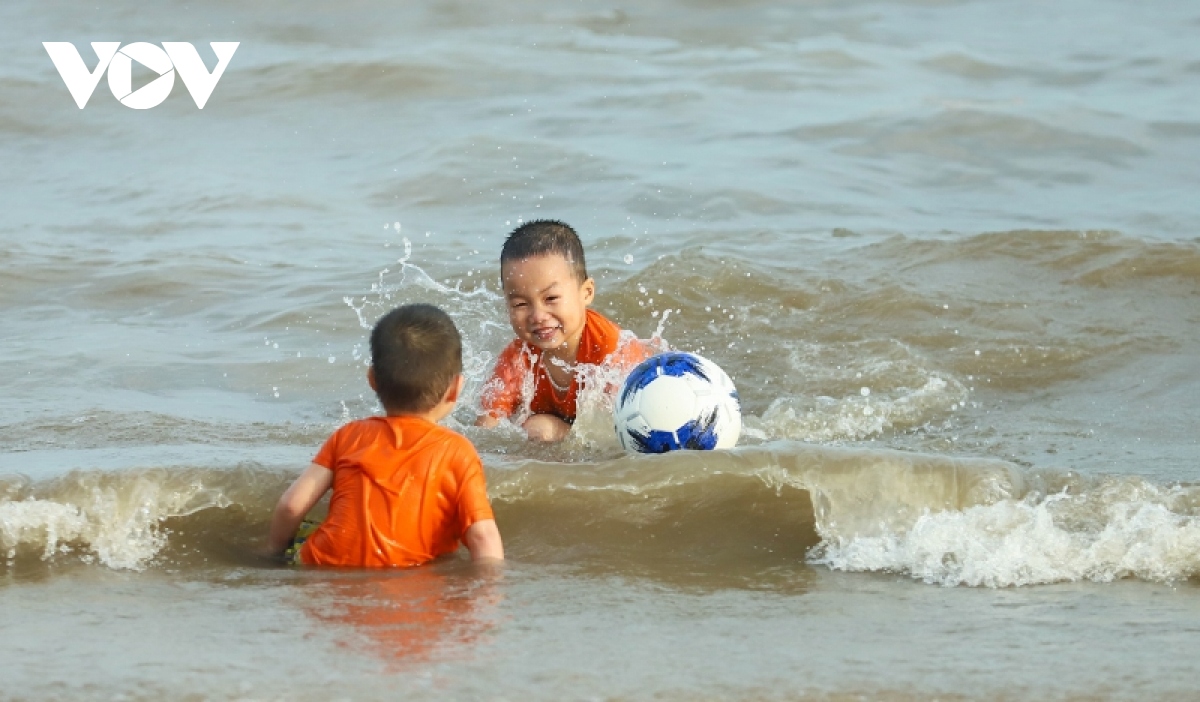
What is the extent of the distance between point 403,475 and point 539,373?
225 centimetres

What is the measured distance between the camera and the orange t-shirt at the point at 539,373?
22.6 feet

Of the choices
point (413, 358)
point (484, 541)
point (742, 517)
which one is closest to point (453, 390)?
point (413, 358)

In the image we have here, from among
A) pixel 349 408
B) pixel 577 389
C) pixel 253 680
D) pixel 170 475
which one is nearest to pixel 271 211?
pixel 349 408

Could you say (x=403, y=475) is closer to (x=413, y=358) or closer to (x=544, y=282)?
(x=413, y=358)

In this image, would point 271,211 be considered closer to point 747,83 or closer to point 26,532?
point 747,83

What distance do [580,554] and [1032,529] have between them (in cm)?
146

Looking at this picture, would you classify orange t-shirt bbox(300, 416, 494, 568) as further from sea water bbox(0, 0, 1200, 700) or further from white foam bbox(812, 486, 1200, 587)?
white foam bbox(812, 486, 1200, 587)

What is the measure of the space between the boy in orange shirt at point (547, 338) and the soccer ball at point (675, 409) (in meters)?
0.61

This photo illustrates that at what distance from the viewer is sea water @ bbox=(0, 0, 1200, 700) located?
13.5 feet

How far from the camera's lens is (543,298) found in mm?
6492

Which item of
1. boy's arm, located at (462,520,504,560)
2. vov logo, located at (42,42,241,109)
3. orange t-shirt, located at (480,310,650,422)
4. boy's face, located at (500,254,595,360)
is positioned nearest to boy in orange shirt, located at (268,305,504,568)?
boy's arm, located at (462,520,504,560)

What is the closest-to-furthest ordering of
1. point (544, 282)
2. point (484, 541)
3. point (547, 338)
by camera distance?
point (484, 541) < point (544, 282) < point (547, 338)

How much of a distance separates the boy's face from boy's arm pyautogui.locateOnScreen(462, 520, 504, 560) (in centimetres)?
183

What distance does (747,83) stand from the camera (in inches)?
633
